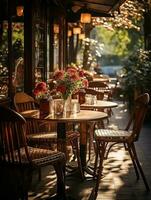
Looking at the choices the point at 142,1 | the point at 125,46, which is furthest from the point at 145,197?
the point at 125,46

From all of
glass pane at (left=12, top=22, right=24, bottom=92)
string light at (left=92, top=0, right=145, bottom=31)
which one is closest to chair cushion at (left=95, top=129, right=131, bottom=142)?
glass pane at (left=12, top=22, right=24, bottom=92)

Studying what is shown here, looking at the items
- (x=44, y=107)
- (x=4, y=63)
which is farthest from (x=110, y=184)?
(x=4, y=63)

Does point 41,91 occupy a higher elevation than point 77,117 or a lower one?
higher

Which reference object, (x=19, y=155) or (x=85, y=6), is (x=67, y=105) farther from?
(x=85, y=6)

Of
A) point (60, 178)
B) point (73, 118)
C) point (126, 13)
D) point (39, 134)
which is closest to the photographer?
point (60, 178)

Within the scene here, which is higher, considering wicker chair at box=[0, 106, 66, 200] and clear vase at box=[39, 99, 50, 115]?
clear vase at box=[39, 99, 50, 115]

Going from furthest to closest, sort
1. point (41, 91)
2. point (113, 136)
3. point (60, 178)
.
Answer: point (113, 136)
point (41, 91)
point (60, 178)

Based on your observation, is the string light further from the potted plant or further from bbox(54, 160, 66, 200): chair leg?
bbox(54, 160, 66, 200): chair leg

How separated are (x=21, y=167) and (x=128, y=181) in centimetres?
177

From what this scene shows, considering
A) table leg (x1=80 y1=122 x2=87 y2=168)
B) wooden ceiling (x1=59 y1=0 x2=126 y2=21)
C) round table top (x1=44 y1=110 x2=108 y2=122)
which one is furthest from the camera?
wooden ceiling (x1=59 y1=0 x2=126 y2=21)

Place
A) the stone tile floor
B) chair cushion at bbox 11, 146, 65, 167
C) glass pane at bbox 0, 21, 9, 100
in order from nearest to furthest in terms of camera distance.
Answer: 1. chair cushion at bbox 11, 146, 65, 167
2. the stone tile floor
3. glass pane at bbox 0, 21, 9, 100

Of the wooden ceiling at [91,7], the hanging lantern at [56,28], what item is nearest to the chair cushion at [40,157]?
the wooden ceiling at [91,7]

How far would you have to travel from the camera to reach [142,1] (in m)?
13.0

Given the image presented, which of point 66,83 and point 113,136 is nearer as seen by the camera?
point 66,83
